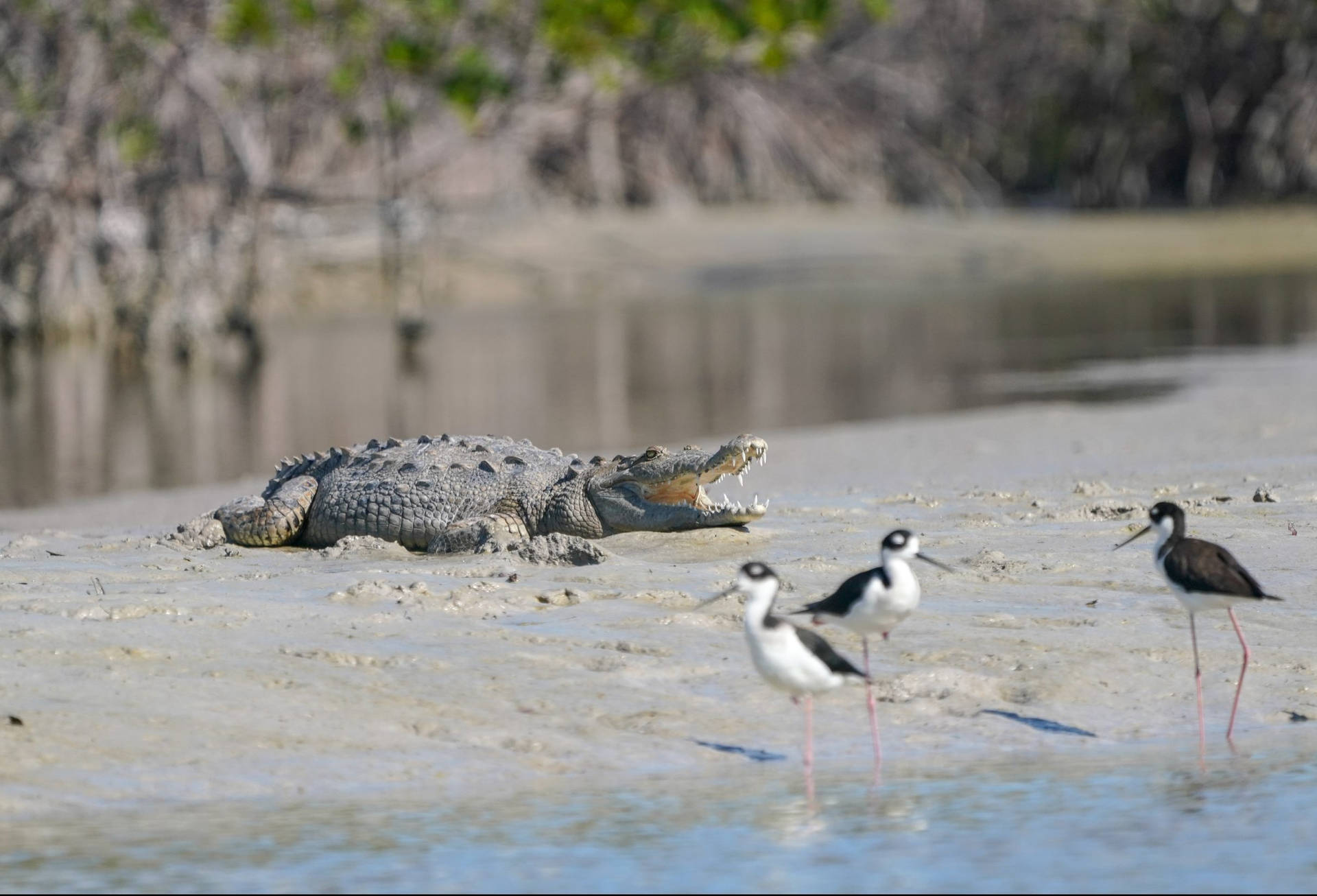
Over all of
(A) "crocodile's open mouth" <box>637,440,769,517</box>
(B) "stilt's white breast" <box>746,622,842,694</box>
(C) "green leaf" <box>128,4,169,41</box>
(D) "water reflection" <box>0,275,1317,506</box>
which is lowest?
(B) "stilt's white breast" <box>746,622,842,694</box>

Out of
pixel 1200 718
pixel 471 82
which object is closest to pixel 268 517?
pixel 1200 718

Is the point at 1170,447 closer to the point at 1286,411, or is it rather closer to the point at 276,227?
the point at 1286,411

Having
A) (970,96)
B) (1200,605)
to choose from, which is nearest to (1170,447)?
(1200,605)

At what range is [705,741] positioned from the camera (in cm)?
538

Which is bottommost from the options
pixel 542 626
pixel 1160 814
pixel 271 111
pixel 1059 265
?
pixel 1160 814

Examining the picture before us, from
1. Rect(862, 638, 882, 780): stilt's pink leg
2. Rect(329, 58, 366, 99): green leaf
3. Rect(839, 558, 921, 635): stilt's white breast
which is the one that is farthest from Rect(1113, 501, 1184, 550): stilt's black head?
Rect(329, 58, 366, 99): green leaf

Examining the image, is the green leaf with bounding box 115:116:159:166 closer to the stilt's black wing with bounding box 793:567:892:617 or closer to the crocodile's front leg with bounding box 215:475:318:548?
the crocodile's front leg with bounding box 215:475:318:548

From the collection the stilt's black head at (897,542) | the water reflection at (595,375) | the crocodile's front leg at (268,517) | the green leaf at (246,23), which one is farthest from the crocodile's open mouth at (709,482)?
the green leaf at (246,23)

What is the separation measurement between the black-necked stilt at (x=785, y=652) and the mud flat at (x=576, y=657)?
0.39 metres

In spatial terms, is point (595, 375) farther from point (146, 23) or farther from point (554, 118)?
point (554, 118)

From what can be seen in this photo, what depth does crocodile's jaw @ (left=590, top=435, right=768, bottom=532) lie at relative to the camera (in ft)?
25.3

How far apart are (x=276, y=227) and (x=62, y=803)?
1986 centimetres

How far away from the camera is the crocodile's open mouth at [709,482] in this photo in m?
7.62

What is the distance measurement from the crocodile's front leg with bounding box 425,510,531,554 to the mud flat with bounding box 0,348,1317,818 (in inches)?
4.6
